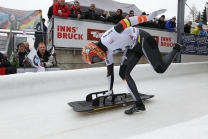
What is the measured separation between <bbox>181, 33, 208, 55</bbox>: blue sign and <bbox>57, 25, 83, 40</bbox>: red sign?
174 inches

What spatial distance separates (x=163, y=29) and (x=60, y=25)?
4.05 meters

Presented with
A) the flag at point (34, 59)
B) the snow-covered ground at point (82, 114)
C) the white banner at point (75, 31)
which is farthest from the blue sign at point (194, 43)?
the flag at point (34, 59)

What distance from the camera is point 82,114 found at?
236 centimetres

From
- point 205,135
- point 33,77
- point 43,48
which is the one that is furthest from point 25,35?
point 205,135

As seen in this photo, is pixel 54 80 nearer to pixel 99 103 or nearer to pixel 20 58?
pixel 20 58

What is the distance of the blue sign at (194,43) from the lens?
7.93 m

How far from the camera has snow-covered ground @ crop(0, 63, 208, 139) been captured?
5.71ft

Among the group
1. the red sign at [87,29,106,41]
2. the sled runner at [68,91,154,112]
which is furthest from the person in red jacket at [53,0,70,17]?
the sled runner at [68,91,154,112]

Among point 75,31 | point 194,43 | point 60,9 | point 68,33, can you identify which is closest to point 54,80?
point 68,33

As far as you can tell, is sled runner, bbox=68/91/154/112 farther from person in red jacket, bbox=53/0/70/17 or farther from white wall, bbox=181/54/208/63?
white wall, bbox=181/54/208/63

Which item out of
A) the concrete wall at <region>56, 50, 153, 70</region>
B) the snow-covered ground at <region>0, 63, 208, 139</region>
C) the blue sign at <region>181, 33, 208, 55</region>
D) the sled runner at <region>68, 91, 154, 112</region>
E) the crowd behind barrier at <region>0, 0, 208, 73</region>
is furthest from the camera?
the blue sign at <region>181, 33, 208, 55</region>

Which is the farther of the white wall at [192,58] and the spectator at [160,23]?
the white wall at [192,58]

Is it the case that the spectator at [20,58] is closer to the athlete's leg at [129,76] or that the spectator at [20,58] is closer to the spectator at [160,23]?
the athlete's leg at [129,76]

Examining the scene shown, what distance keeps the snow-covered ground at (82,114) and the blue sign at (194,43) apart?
4726 mm
